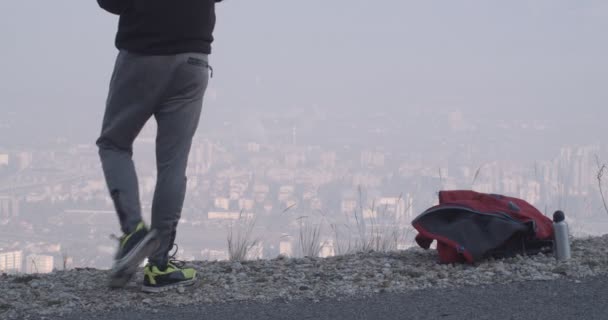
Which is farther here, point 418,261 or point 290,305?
point 418,261

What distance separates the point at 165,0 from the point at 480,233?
7.25ft

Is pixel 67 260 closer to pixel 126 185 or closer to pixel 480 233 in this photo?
pixel 126 185

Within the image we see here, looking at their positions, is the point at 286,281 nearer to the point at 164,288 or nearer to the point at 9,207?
the point at 164,288

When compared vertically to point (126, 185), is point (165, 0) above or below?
above

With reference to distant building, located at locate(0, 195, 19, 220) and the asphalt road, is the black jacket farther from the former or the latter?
distant building, located at locate(0, 195, 19, 220)

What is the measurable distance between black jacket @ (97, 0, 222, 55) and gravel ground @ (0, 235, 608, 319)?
4.02 feet

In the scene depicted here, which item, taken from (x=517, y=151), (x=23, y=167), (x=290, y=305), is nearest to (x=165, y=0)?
(x=290, y=305)

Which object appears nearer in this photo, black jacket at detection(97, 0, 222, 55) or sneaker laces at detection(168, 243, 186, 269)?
black jacket at detection(97, 0, 222, 55)

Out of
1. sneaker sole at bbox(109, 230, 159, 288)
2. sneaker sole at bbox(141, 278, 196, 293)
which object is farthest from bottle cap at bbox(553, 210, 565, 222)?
sneaker sole at bbox(109, 230, 159, 288)

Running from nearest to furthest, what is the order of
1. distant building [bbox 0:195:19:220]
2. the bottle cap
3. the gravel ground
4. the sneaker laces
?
the gravel ground
the sneaker laces
the bottle cap
distant building [bbox 0:195:19:220]

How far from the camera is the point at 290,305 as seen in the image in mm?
4117

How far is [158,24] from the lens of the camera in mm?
4012

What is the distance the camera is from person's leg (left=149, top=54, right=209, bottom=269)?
164 inches

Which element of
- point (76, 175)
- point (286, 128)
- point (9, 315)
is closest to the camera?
point (9, 315)
